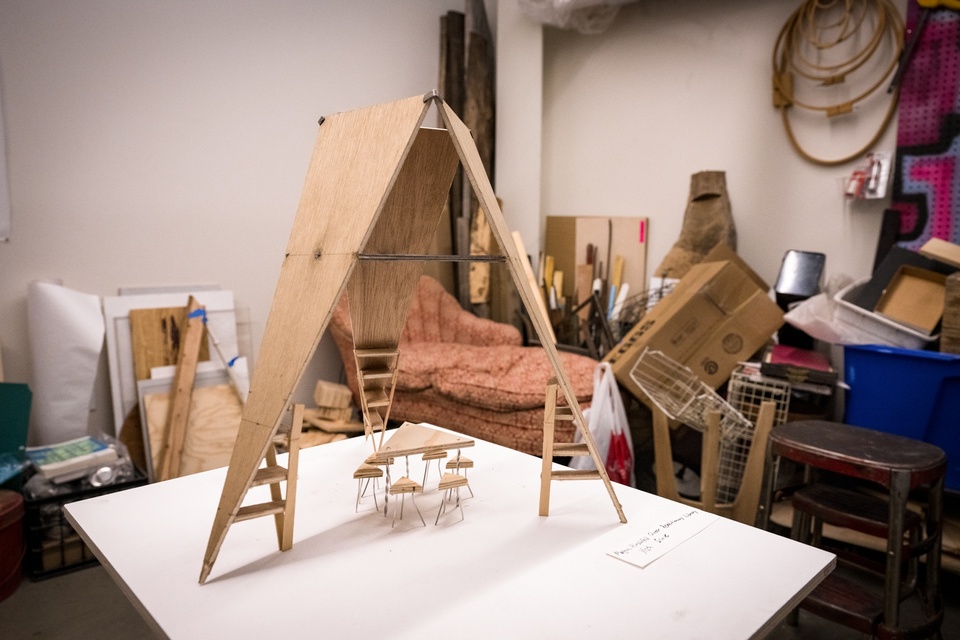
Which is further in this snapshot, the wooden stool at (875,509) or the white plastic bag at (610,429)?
the white plastic bag at (610,429)

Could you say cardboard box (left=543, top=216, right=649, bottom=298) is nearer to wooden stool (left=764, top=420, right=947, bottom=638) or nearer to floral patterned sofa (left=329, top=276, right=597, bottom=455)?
floral patterned sofa (left=329, top=276, right=597, bottom=455)

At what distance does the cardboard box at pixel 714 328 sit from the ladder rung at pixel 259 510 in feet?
6.40

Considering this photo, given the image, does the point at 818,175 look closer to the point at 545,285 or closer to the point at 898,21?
the point at 898,21

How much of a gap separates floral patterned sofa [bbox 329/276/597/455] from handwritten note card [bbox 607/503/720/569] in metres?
1.43

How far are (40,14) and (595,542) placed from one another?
327 cm

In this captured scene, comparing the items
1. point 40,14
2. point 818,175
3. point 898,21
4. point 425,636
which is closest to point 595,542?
point 425,636

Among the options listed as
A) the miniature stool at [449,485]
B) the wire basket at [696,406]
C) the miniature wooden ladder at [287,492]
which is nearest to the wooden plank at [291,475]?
the miniature wooden ladder at [287,492]

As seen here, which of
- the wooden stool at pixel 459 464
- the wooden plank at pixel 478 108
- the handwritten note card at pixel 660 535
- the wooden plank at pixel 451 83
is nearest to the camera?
the handwritten note card at pixel 660 535

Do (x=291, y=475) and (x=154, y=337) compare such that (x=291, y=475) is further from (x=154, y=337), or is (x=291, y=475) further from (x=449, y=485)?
(x=154, y=337)

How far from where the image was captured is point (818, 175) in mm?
3281

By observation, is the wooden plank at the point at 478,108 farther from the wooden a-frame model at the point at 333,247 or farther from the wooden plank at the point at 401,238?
the wooden a-frame model at the point at 333,247

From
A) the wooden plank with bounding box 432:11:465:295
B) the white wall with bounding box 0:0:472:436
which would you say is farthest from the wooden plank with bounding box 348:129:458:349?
the wooden plank with bounding box 432:11:465:295

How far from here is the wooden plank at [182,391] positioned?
9.73 ft

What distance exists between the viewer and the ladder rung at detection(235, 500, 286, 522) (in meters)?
1.21
